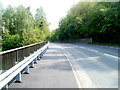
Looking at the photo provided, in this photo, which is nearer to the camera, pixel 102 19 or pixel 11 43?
pixel 11 43

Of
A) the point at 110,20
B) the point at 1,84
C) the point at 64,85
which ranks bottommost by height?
the point at 64,85

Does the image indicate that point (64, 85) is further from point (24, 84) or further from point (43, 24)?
point (43, 24)

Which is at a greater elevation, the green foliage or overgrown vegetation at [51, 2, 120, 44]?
overgrown vegetation at [51, 2, 120, 44]

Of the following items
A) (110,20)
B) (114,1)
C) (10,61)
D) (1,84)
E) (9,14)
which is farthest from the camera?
(9,14)

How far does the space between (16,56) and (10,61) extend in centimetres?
99

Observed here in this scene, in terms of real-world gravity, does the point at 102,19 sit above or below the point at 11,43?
above

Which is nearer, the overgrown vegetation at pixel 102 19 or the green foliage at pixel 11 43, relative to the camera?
the green foliage at pixel 11 43

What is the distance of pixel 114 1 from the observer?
39844 millimetres

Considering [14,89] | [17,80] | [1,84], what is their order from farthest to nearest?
[17,80] → [14,89] → [1,84]

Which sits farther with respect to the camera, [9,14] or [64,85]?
[9,14]

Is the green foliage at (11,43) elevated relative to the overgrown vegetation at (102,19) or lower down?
lower down

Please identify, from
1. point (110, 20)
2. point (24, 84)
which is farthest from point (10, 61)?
point (110, 20)

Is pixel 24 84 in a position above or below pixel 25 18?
below

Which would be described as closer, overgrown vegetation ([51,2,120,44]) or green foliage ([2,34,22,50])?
green foliage ([2,34,22,50])
